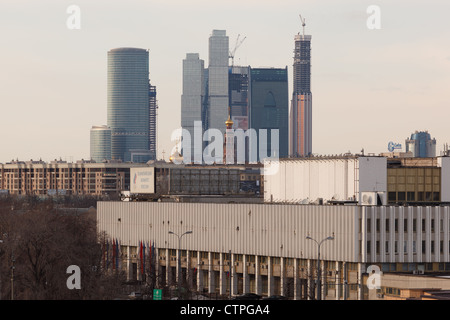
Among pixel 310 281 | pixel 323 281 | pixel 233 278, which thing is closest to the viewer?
pixel 310 281

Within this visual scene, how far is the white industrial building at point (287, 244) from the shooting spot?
108750 millimetres

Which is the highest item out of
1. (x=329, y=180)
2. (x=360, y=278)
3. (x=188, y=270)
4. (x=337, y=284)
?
(x=329, y=180)

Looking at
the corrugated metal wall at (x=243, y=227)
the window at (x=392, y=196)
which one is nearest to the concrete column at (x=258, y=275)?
the corrugated metal wall at (x=243, y=227)

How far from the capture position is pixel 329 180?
129m

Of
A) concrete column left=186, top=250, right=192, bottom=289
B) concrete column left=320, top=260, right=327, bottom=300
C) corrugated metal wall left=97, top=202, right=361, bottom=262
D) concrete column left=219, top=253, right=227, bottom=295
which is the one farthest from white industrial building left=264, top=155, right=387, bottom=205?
concrete column left=186, top=250, right=192, bottom=289

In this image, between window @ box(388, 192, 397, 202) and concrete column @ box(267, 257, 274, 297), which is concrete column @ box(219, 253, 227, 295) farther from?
window @ box(388, 192, 397, 202)

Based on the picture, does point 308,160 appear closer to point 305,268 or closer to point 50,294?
point 305,268

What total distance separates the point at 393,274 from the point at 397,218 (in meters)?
10.4

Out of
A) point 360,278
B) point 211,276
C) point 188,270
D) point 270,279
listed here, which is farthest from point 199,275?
point 360,278

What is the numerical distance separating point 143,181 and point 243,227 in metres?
40.2

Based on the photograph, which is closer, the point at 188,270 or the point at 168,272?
the point at 188,270

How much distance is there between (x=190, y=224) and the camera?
136 metres

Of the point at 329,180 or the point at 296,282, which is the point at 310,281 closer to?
the point at 296,282
